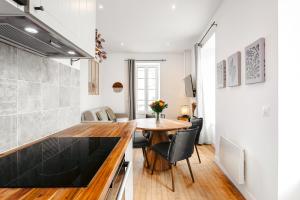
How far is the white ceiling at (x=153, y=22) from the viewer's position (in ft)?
10.6

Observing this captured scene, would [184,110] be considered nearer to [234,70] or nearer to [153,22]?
[153,22]

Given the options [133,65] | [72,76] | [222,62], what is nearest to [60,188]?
[72,76]

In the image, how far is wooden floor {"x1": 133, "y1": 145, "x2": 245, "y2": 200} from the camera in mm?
2449

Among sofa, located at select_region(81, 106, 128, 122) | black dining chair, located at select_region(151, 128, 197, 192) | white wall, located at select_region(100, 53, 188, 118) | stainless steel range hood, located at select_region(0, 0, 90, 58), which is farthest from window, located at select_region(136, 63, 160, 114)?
stainless steel range hood, located at select_region(0, 0, 90, 58)

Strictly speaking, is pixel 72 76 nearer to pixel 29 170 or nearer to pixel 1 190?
pixel 29 170

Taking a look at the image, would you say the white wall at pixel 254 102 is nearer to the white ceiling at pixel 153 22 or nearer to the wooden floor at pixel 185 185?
the wooden floor at pixel 185 185

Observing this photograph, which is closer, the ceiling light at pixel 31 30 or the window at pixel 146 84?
the ceiling light at pixel 31 30

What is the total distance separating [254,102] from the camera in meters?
2.12

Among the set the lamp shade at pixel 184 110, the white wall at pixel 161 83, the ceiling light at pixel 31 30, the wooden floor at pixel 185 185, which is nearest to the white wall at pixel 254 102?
the wooden floor at pixel 185 185

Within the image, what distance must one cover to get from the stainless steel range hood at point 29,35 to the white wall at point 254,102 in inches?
66.1

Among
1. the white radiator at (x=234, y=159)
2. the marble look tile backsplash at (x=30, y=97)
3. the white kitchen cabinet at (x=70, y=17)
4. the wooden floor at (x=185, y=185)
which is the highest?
the white kitchen cabinet at (x=70, y=17)
